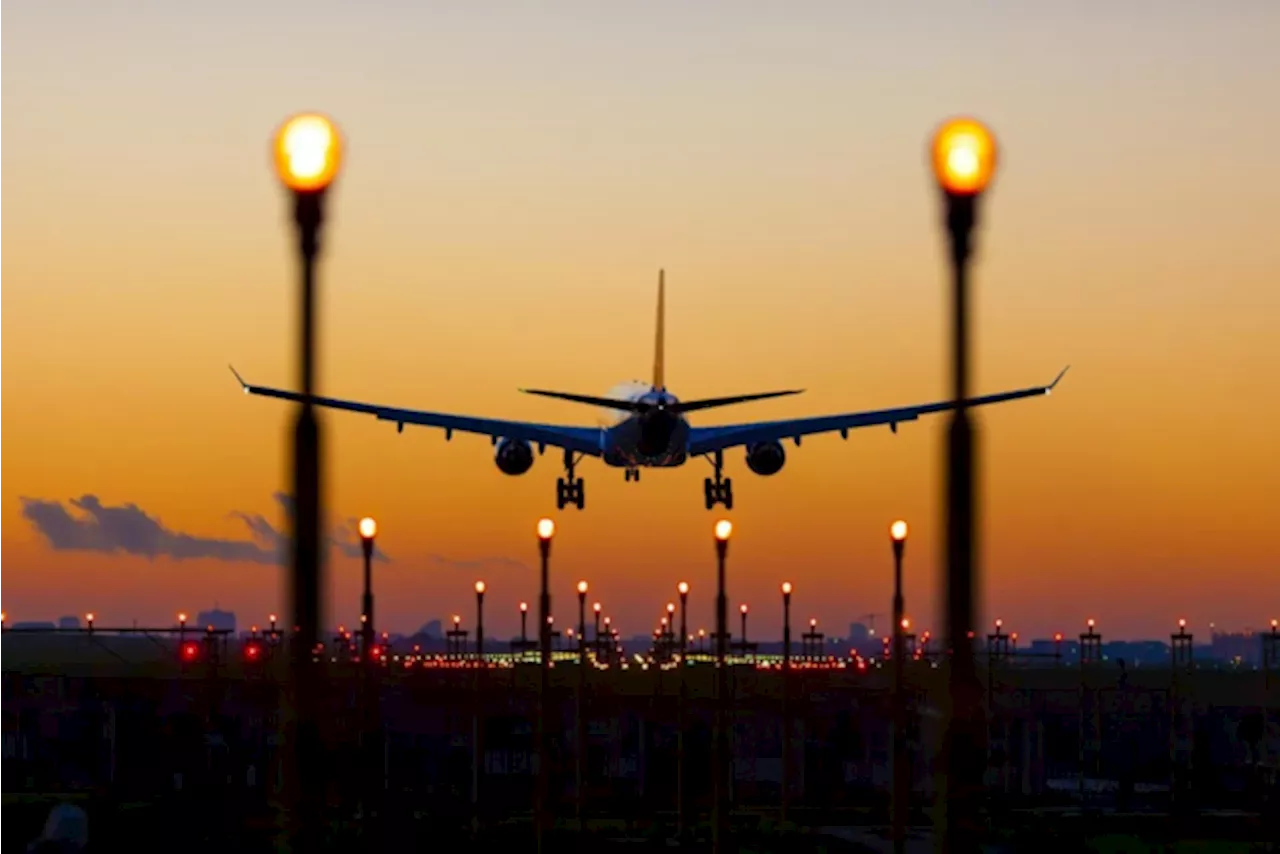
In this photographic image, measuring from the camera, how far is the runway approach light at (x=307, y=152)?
23.2 meters

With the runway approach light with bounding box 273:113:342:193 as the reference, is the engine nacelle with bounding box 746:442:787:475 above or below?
above

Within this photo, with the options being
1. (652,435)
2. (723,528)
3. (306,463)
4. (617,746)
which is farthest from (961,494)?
(617,746)

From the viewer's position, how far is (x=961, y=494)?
2356 centimetres

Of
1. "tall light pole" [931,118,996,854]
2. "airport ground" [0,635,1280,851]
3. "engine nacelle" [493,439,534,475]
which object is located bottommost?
"airport ground" [0,635,1280,851]

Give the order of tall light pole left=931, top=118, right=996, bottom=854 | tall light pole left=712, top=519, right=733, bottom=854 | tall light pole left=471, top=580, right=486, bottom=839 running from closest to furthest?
tall light pole left=931, top=118, right=996, bottom=854
tall light pole left=712, top=519, right=733, bottom=854
tall light pole left=471, top=580, right=486, bottom=839

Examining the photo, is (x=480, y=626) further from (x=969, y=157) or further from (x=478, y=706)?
(x=969, y=157)

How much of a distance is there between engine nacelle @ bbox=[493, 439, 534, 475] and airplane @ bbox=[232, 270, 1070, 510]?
1.6 inches

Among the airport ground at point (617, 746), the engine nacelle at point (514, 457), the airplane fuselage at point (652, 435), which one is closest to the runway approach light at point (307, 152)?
the airport ground at point (617, 746)

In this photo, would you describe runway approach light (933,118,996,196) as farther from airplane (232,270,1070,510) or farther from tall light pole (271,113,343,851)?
airplane (232,270,1070,510)

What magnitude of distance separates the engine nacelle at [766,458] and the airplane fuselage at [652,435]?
527cm

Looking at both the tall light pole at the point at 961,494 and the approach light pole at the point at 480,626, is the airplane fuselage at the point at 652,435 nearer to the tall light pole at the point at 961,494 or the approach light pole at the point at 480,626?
the approach light pole at the point at 480,626

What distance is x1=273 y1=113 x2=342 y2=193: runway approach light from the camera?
23.2 meters

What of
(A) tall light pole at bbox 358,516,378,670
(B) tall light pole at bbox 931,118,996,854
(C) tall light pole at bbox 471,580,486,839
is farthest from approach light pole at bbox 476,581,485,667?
(B) tall light pole at bbox 931,118,996,854

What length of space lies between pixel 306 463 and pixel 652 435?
7494 centimetres
